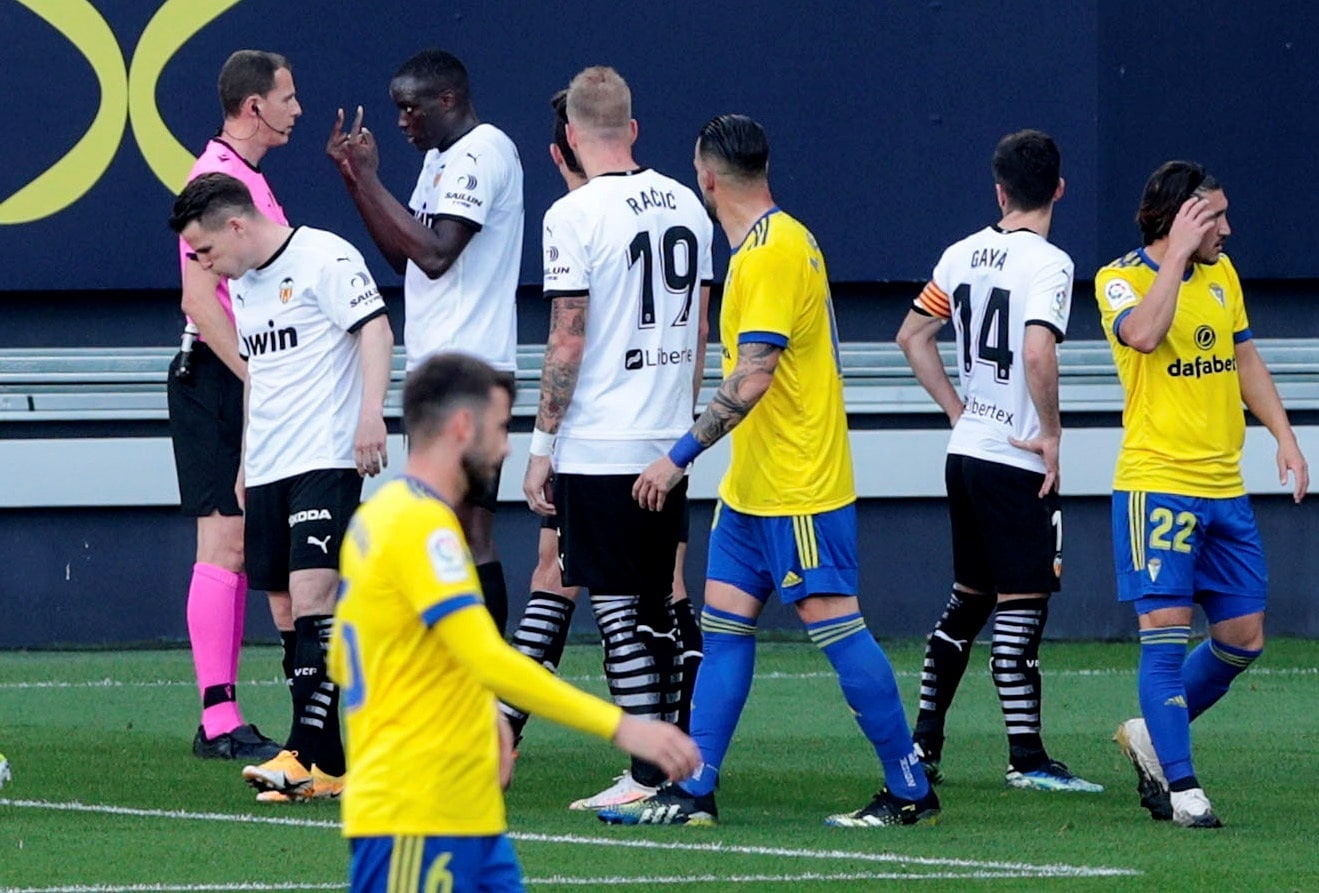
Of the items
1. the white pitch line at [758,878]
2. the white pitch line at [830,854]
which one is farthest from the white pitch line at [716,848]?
the white pitch line at [758,878]

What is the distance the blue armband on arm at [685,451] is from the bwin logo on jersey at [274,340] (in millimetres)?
1324

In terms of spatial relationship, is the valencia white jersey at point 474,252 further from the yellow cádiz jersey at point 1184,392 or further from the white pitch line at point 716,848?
the yellow cádiz jersey at point 1184,392

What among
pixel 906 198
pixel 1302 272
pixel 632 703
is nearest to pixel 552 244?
pixel 632 703

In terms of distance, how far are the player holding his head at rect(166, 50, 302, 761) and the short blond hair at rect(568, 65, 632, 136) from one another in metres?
1.51

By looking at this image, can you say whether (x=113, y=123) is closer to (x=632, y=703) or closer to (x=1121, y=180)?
(x=1121, y=180)

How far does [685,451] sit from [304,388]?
50.8 inches

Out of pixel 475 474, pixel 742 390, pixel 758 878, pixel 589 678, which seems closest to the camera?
pixel 475 474

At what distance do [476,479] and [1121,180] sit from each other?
29.1ft

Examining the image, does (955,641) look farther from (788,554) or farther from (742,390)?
(742,390)

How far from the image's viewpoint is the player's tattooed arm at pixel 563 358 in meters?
6.96

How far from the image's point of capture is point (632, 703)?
7.04m

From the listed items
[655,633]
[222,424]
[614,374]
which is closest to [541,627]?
[655,633]

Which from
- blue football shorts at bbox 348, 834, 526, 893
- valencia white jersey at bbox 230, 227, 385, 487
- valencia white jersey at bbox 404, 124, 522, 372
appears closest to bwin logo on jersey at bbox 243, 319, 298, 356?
valencia white jersey at bbox 230, 227, 385, 487

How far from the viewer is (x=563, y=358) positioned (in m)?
6.96
